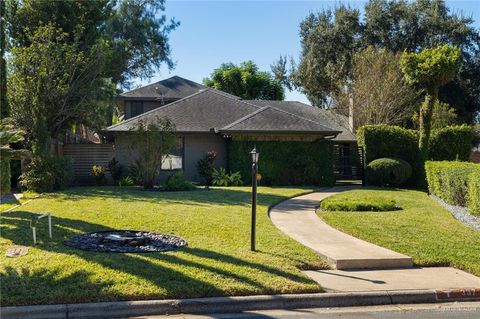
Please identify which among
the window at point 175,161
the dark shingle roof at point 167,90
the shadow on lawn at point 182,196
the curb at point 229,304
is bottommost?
the curb at point 229,304

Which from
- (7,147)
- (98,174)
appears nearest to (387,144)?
(98,174)

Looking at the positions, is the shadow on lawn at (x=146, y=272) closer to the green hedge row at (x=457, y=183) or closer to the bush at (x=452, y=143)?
the green hedge row at (x=457, y=183)

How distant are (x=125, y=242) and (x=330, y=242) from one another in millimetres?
3890

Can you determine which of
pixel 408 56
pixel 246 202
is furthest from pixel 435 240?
pixel 408 56

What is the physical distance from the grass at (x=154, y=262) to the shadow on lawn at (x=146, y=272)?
0.04 feet

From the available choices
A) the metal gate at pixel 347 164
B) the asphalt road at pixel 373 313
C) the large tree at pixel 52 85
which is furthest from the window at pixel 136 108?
the asphalt road at pixel 373 313

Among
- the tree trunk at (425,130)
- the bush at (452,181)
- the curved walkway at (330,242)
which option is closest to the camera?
the curved walkway at (330,242)

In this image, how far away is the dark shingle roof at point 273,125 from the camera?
22.5 meters

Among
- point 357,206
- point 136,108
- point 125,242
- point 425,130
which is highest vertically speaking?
point 136,108

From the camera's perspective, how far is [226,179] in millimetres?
21828

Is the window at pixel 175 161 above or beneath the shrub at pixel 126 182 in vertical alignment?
above

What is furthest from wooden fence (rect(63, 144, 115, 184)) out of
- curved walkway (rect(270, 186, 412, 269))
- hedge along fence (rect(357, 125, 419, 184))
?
hedge along fence (rect(357, 125, 419, 184))

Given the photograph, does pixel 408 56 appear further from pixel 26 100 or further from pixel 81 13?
pixel 26 100

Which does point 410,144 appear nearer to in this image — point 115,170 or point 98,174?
point 115,170
